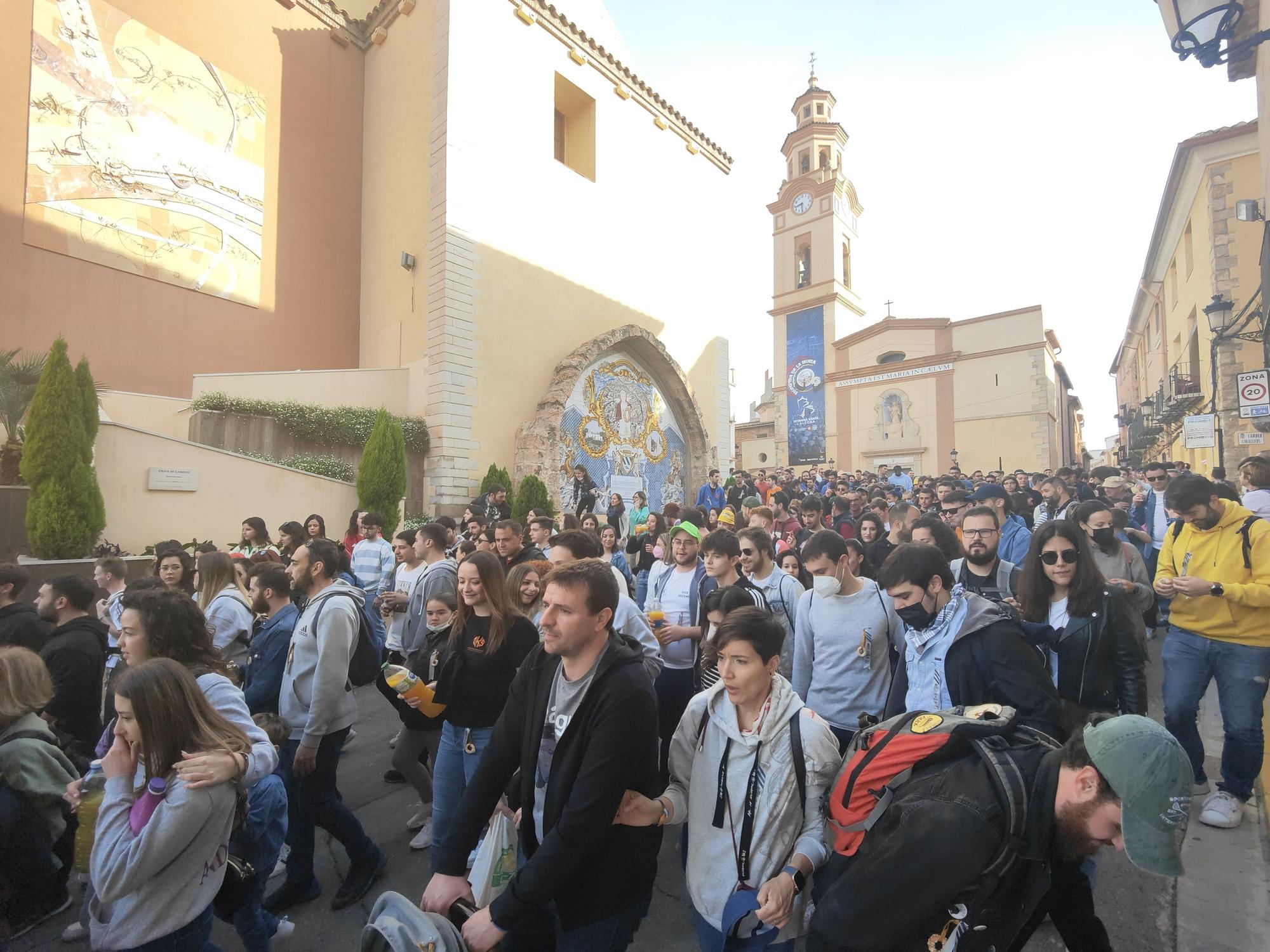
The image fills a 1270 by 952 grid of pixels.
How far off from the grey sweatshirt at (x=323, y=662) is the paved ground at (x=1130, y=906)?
916 mm

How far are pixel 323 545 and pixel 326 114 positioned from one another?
652 inches

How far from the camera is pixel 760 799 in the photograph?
206cm

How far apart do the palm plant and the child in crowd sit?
32.1 feet

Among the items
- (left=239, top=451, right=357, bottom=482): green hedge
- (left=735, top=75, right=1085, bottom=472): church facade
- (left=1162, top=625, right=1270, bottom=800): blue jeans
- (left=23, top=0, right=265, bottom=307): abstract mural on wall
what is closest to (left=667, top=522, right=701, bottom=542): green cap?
(left=1162, top=625, right=1270, bottom=800): blue jeans

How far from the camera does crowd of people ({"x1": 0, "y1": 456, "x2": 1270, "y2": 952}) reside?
1.44m

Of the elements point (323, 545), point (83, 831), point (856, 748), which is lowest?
point (83, 831)

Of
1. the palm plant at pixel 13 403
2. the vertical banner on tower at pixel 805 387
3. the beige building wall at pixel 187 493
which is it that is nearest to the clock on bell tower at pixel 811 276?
the vertical banner on tower at pixel 805 387

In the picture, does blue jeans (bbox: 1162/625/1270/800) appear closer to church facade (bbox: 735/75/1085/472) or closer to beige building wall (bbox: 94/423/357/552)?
beige building wall (bbox: 94/423/357/552)

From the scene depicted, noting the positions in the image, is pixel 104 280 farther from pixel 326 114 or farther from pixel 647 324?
pixel 647 324

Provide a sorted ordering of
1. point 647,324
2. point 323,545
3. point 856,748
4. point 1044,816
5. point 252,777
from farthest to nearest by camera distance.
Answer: point 647,324 < point 323,545 < point 252,777 < point 856,748 < point 1044,816

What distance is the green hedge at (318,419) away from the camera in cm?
1087

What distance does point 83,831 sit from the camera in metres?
2.40

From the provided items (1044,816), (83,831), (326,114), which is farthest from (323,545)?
(326,114)

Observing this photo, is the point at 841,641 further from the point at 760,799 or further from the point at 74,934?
the point at 74,934
